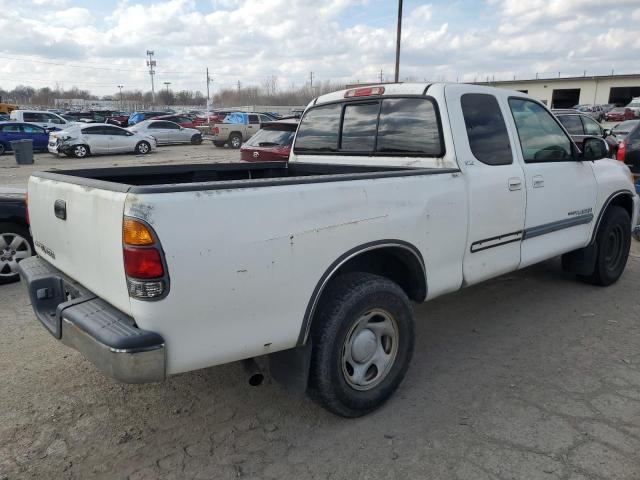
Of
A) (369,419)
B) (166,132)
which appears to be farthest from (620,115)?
(369,419)

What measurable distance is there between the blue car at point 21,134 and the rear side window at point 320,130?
22.4 metres

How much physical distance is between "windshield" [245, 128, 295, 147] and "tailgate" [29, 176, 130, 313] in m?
7.26

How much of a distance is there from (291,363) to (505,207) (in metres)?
2.06

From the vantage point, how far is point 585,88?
62594 mm

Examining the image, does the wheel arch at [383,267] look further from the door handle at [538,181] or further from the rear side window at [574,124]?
the rear side window at [574,124]

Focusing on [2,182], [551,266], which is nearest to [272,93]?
[2,182]

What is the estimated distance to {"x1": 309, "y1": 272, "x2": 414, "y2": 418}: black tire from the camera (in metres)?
2.78

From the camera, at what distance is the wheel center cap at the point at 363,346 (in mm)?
2998

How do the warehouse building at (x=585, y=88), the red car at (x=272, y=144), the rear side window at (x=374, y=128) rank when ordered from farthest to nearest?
the warehouse building at (x=585, y=88), the red car at (x=272, y=144), the rear side window at (x=374, y=128)

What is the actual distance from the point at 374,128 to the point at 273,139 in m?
6.59

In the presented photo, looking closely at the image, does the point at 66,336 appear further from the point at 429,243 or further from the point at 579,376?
the point at 579,376

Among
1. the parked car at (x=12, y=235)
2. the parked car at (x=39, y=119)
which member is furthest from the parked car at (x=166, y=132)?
the parked car at (x=12, y=235)

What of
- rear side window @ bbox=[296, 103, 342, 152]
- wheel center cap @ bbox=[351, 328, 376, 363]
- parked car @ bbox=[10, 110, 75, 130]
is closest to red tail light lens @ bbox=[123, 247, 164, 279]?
wheel center cap @ bbox=[351, 328, 376, 363]

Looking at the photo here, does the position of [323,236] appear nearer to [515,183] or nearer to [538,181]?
[515,183]
